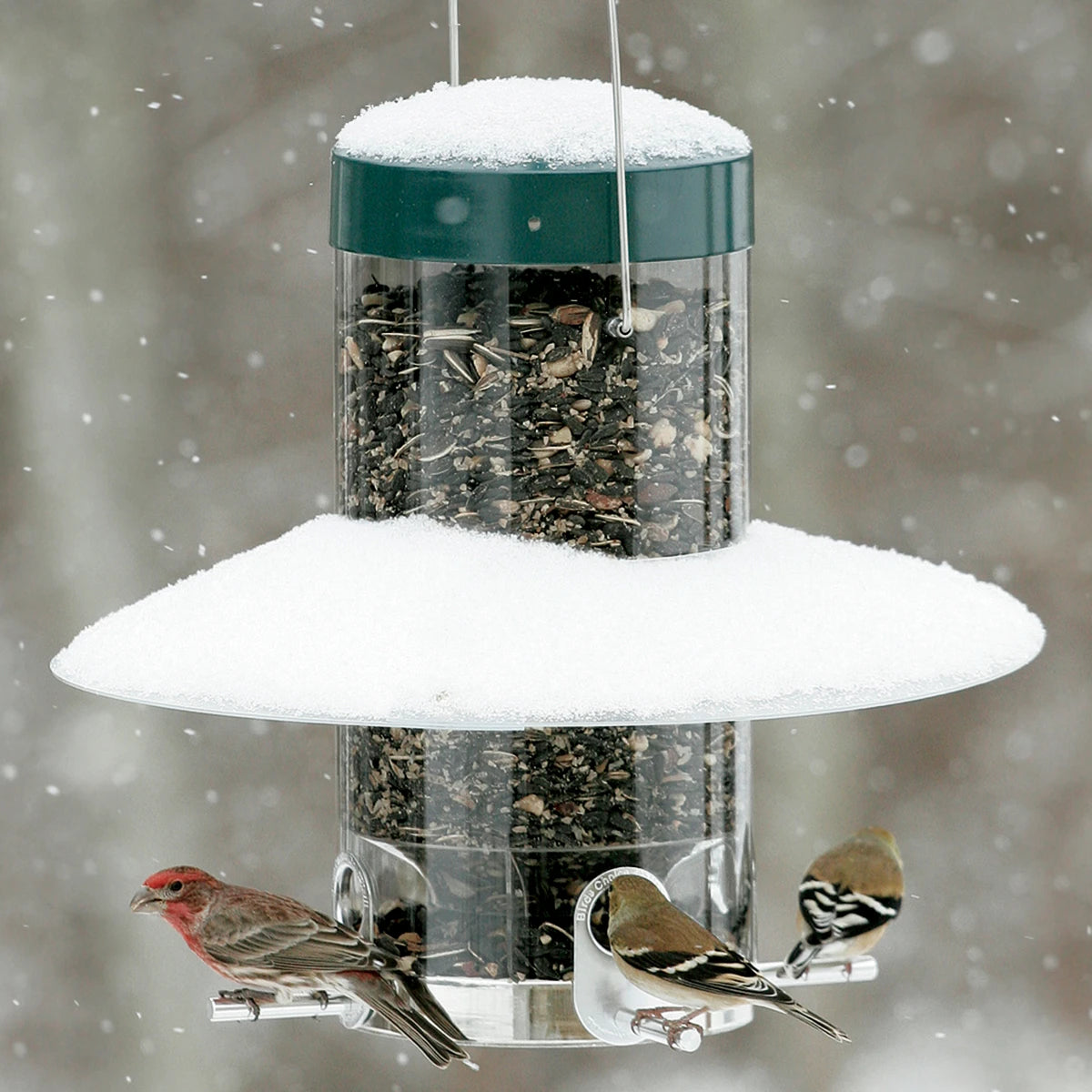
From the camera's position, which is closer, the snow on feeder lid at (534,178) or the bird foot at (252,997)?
the snow on feeder lid at (534,178)

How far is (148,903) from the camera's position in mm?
3363

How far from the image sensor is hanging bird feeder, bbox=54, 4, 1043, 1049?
275cm

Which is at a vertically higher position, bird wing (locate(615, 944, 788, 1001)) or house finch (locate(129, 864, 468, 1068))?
bird wing (locate(615, 944, 788, 1001))

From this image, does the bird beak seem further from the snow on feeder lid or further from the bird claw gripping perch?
the snow on feeder lid

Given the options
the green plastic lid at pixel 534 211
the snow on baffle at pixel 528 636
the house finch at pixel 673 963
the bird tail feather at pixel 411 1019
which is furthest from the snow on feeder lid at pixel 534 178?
the bird tail feather at pixel 411 1019

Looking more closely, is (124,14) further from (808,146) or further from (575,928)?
(575,928)

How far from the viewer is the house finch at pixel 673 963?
2.99 meters

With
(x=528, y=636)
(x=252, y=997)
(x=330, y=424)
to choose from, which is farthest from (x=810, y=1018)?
(x=330, y=424)

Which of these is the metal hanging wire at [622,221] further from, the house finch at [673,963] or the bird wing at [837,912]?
the bird wing at [837,912]

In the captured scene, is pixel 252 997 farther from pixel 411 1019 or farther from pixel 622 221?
pixel 622 221

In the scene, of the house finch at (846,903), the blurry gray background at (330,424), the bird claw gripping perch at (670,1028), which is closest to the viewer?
the bird claw gripping perch at (670,1028)

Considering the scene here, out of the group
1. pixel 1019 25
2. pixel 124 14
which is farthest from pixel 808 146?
pixel 124 14

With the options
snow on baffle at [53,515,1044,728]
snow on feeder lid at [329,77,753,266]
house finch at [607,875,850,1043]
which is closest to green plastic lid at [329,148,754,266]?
Answer: snow on feeder lid at [329,77,753,266]

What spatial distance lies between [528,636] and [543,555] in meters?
0.31
